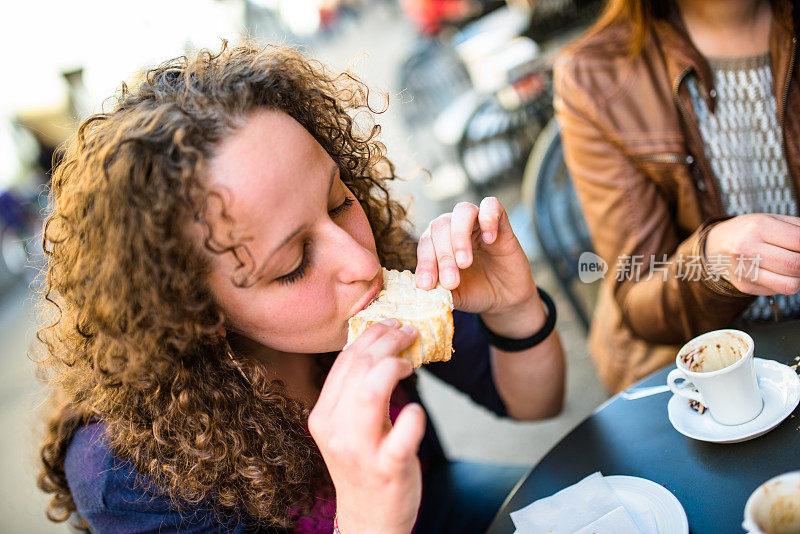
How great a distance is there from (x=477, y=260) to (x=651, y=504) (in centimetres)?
66

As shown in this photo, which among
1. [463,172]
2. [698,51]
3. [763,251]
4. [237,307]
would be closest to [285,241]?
[237,307]

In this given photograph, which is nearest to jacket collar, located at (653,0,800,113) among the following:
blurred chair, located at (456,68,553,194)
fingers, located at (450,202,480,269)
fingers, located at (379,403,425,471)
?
fingers, located at (450,202,480,269)

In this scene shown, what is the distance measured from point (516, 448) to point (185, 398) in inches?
83.4

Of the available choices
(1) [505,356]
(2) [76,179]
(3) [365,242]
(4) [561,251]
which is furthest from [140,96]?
(4) [561,251]

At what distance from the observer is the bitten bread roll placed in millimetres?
1178

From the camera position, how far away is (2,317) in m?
9.02

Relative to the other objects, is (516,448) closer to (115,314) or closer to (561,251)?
(561,251)

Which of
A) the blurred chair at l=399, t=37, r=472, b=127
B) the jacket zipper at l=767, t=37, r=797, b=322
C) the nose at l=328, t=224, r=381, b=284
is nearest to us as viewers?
the nose at l=328, t=224, r=381, b=284

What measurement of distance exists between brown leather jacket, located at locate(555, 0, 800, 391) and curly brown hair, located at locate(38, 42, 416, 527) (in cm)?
83

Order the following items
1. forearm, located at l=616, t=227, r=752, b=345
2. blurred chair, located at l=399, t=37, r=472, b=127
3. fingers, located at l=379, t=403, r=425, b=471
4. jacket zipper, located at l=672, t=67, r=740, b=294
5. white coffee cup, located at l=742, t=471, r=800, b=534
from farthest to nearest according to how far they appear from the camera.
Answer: blurred chair, located at l=399, t=37, r=472, b=127
jacket zipper, located at l=672, t=67, r=740, b=294
forearm, located at l=616, t=227, r=752, b=345
fingers, located at l=379, t=403, r=425, b=471
white coffee cup, located at l=742, t=471, r=800, b=534

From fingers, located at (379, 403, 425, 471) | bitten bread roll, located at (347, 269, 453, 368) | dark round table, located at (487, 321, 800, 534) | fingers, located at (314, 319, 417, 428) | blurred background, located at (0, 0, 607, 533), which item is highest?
fingers, located at (314, 319, 417, 428)

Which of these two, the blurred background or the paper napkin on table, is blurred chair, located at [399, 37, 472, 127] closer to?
the blurred background

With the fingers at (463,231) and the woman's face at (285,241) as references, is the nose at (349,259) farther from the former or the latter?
the fingers at (463,231)

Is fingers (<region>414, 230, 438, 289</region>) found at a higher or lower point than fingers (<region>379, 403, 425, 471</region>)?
lower
